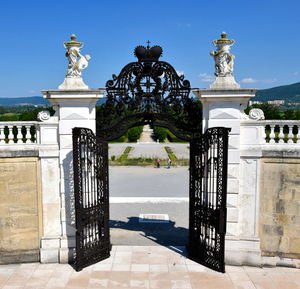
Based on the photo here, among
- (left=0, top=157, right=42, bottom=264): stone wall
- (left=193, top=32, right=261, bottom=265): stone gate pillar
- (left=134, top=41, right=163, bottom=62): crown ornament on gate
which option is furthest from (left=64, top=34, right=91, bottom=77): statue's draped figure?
(left=193, top=32, right=261, bottom=265): stone gate pillar

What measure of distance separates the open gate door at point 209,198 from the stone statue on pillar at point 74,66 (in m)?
3.55

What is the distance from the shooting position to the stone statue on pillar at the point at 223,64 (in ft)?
26.7

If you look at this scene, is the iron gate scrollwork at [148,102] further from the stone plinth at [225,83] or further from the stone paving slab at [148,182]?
the stone paving slab at [148,182]

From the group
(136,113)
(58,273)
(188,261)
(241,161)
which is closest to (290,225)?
(241,161)

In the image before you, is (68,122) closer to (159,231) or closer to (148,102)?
(148,102)

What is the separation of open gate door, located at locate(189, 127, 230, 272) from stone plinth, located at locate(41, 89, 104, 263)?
120 inches

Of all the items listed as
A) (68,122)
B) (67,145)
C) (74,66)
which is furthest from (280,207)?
(74,66)

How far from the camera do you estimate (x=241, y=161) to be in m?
8.59

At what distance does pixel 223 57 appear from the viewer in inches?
322

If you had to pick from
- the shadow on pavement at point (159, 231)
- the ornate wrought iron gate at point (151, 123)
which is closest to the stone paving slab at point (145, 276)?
the ornate wrought iron gate at point (151, 123)

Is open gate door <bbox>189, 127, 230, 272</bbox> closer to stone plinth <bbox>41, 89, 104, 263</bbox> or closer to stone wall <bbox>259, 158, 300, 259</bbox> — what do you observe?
stone wall <bbox>259, 158, 300, 259</bbox>

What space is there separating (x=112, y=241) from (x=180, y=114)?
5.08 metres

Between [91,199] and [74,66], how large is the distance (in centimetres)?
360

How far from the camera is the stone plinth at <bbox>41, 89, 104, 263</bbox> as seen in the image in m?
8.32
